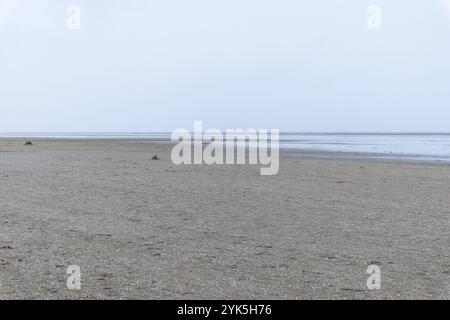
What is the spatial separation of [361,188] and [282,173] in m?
5.51

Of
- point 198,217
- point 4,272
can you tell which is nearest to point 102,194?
point 198,217

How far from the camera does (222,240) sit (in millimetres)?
9242

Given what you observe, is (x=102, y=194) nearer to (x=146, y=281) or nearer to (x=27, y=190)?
(x=27, y=190)

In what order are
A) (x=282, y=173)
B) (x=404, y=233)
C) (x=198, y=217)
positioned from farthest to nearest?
1. (x=282, y=173)
2. (x=198, y=217)
3. (x=404, y=233)

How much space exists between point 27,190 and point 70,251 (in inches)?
315

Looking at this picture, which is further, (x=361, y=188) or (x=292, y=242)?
(x=361, y=188)

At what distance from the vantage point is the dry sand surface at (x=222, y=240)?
6.60m

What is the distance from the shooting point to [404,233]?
390 inches

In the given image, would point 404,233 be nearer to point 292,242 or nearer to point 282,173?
point 292,242

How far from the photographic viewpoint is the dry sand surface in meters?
6.60
